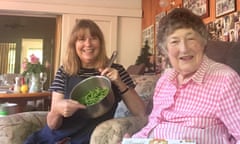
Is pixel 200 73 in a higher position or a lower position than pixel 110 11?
lower

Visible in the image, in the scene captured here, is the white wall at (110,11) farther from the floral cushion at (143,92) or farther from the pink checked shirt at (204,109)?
the pink checked shirt at (204,109)

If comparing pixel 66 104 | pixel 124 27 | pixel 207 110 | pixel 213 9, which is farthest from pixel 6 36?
pixel 207 110

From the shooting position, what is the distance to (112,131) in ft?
3.61

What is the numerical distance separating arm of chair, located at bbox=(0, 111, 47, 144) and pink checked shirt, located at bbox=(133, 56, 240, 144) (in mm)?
657

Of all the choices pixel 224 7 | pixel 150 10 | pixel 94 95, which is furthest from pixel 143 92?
pixel 150 10

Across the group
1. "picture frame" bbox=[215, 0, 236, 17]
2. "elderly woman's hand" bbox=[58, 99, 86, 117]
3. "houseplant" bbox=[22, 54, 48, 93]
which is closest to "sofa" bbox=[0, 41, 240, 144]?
"elderly woman's hand" bbox=[58, 99, 86, 117]

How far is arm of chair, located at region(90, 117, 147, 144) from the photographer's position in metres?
1.08

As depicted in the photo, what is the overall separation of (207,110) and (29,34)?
Result: 577 cm

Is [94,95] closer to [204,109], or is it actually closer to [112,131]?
[112,131]

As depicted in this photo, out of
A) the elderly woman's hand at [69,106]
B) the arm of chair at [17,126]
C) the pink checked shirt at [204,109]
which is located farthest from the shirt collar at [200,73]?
the arm of chair at [17,126]

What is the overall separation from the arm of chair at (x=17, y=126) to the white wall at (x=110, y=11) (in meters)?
2.75

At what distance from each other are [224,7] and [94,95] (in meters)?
1.47

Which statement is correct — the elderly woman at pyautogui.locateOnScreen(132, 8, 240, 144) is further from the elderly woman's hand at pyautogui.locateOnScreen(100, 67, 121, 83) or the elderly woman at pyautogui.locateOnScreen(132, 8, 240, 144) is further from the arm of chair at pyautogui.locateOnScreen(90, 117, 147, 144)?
the elderly woman's hand at pyautogui.locateOnScreen(100, 67, 121, 83)

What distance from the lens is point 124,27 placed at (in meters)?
4.31
